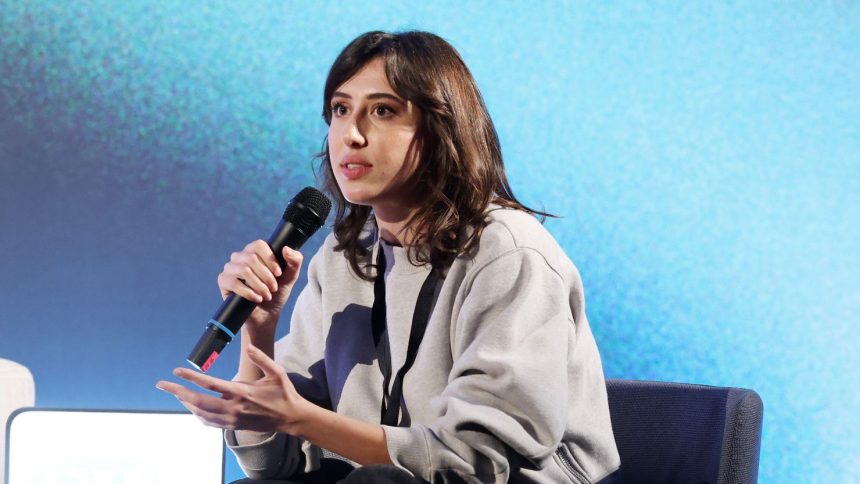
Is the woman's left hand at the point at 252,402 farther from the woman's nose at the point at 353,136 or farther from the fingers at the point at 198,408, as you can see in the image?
the woman's nose at the point at 353,136

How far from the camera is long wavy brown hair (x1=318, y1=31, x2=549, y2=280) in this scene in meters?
1.32

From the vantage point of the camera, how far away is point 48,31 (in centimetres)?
226

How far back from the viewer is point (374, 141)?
133 centimetres

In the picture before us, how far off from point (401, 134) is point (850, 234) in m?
1.23

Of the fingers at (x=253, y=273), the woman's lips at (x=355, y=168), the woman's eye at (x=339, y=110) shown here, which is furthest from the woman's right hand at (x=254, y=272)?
the woman's eye at (x=339, y=110)

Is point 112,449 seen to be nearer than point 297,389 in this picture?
No

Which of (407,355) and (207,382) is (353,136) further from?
(207,382)

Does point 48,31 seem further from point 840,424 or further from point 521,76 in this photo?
point 840,424

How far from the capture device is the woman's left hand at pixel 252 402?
1.04 meters

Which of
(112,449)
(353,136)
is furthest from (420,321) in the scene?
(112,449)

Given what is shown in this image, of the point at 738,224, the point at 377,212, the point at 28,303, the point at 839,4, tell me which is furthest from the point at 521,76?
the point at 28,303

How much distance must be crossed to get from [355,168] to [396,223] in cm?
13

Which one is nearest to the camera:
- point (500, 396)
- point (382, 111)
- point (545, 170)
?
point (500, 396)

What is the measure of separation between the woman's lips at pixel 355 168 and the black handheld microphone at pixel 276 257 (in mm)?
50
